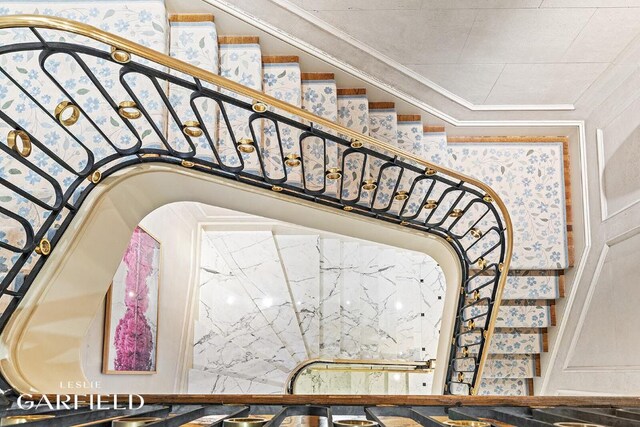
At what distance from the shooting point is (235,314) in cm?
570

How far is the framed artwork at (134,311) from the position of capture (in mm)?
3326

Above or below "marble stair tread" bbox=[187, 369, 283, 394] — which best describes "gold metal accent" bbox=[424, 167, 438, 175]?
above

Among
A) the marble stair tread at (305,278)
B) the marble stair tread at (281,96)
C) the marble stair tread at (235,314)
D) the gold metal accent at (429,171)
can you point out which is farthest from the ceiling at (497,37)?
the marble stair tread at (235,314)

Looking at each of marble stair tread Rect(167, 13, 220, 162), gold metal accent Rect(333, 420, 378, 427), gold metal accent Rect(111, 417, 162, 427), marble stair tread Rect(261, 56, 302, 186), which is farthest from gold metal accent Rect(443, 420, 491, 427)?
marble stair tread Rect(261, 56, 302, 186)

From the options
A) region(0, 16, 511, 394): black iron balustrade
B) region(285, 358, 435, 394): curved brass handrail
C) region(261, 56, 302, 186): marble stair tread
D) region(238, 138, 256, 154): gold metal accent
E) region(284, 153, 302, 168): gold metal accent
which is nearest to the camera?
region(0, 16, 511, 394): black iron balustrade

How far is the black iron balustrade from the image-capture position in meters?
1.87

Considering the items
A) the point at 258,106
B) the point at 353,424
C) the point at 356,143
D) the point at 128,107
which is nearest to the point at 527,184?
the point at 356,143

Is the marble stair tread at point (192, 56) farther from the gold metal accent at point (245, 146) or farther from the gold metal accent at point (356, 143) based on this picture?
the gold metal accent at point (356, 143)

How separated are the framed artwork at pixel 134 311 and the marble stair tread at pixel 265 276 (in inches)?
57.3

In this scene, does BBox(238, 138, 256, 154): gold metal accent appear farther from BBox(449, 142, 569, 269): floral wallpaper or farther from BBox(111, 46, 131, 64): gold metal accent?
BBox(449, 142, 569, 269): floral wallpaper

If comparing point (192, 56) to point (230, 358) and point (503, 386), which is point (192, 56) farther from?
point (503, 386)

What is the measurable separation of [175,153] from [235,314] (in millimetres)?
3469

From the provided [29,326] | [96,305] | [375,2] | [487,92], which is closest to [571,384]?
[487,92]

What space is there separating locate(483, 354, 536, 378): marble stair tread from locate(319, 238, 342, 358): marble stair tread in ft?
4.81
